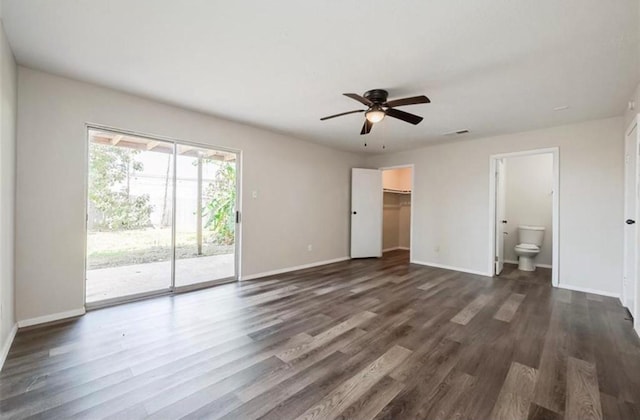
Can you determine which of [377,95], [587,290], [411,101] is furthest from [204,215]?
[587,290]

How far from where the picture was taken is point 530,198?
5551mm

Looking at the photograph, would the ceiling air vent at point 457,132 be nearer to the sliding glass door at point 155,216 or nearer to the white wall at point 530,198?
the white wall at point 530,198

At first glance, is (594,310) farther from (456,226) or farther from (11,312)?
(11,312)

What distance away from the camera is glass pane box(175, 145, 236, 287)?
3791 mm

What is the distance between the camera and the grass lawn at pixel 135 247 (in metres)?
→ 3.17

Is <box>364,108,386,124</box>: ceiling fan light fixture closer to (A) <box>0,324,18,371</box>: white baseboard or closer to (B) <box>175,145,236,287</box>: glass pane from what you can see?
(B) <box>175,145,236,287</box>: glass pane

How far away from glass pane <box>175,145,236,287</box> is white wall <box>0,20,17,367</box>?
1.52 metres

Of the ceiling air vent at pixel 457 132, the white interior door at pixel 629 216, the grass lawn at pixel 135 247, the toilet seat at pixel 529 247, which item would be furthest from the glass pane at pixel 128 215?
the toilet seat at pixel 529 247

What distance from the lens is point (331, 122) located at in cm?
412

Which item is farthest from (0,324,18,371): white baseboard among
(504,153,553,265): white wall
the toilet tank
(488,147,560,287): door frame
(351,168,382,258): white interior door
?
(504,153,553,265): white wall

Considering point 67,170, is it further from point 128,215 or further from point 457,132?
point 457,132

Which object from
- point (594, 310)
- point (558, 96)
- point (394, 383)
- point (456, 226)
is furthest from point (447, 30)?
point (456, 226)

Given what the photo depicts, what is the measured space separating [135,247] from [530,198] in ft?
23.0

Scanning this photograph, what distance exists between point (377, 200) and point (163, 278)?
14.9ft
